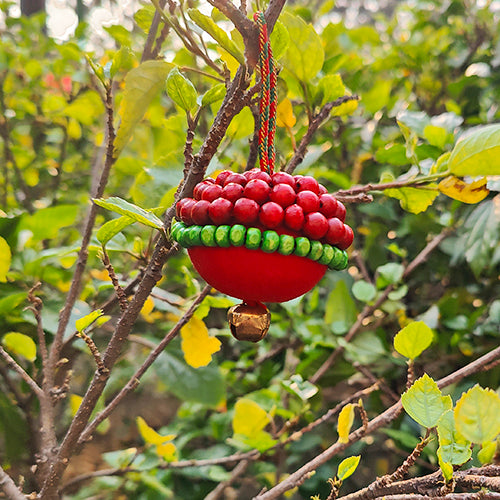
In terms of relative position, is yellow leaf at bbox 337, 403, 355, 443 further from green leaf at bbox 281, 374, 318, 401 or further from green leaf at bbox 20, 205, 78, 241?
green leaf at bbox 20, 205, 78, 241

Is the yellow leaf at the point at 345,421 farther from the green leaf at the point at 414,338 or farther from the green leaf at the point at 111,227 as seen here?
the green leaf at the point at 111,227

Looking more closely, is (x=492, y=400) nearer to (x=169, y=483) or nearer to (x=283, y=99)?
(x=283, y=99)

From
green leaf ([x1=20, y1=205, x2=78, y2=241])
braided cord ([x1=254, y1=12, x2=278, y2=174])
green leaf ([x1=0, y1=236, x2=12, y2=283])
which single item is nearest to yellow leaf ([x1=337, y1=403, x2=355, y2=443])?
braided cord ([x1=254, y1=12, x2=278, y2=174])

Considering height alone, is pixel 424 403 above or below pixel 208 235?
below

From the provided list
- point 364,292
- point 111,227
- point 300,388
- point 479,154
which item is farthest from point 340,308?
point 111,227

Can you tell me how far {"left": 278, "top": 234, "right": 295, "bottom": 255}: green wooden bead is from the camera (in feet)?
1.59

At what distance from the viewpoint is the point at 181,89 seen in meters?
0.55

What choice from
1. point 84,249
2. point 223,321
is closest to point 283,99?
point 84,249

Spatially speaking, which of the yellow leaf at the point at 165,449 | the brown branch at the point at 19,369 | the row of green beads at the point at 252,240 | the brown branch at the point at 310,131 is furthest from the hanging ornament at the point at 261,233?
the yellow leaf at the point at 165,449

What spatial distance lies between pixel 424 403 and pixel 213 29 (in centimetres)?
47

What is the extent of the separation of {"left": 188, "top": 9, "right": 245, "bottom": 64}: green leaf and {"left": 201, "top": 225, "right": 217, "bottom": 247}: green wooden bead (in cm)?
20

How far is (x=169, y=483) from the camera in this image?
3.84 ft

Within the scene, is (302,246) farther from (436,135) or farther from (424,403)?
(436,135)

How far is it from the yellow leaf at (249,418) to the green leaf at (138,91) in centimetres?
51
